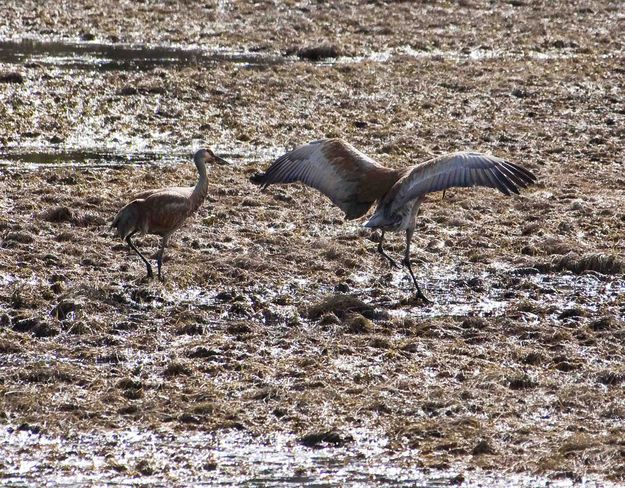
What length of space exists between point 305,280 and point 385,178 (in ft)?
3.48

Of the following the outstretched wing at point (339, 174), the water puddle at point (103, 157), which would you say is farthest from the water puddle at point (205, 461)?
the water puddle at point (103, 157)

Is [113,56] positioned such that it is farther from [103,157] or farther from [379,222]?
[379,222]

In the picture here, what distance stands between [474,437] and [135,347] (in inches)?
102

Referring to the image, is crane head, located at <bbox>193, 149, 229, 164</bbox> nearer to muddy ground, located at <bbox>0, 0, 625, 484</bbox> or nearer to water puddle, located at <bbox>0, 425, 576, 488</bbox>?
muddy ground, located at <bbox>0, 0, 625, 484</bbox>

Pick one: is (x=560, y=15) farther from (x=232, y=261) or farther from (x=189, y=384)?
(x=189, y=384)

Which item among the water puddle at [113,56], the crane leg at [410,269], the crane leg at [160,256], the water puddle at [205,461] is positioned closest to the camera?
the water puddle at [205,461]

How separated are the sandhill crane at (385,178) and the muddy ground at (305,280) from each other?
581 mm

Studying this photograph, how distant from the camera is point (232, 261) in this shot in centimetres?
1063

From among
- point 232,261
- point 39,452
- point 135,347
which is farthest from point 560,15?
point 39,452

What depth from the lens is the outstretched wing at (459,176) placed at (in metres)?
9.70

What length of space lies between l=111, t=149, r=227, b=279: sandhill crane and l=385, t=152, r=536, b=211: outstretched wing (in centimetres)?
172

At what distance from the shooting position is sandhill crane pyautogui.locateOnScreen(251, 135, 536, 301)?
9.75 meters

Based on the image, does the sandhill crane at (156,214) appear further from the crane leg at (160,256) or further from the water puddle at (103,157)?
the water puddle at (103,157)

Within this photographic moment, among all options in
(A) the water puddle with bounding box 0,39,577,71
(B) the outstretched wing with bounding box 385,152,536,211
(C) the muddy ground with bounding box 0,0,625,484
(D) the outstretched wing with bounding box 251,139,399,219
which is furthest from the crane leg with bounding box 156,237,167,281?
(A) the water puddle with bounding box 0,39,577,71
